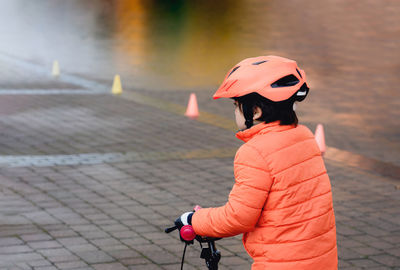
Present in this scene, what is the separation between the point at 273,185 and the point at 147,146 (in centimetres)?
653

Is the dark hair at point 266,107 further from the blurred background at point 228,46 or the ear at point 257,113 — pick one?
the blurred background at point 228,46

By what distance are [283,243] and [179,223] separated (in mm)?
433

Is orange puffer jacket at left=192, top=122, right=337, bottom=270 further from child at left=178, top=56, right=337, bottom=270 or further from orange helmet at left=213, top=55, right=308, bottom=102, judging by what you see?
orange helmet at left=213, top=55, right=308, bottom=102

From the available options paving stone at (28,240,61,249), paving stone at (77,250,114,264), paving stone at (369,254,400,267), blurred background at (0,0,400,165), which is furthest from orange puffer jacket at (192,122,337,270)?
blurred background at (0,0,400,165)

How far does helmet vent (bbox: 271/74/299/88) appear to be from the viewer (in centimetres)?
269

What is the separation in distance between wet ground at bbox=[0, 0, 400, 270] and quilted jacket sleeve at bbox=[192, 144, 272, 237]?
2.49 metres

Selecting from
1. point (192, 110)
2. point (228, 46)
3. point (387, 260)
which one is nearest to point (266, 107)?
point (387, 260)

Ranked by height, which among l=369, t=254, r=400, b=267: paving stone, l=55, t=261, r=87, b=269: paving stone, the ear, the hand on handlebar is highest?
the ear

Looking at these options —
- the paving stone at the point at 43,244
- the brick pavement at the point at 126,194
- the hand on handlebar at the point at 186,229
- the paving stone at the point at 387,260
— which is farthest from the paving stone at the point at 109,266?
the hand on handlebar at the point at 186,229

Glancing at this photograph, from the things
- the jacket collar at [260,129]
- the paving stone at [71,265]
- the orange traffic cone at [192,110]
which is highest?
the jacket collar at [260,129]

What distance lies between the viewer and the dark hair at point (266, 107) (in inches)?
107

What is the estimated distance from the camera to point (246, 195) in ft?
8.78

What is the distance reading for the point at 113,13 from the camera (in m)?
38.7

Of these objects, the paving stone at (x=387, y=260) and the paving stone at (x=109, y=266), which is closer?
the paving stone at (x=109, y=266)
